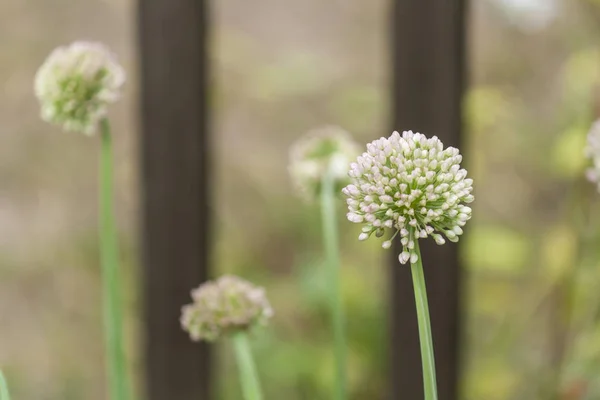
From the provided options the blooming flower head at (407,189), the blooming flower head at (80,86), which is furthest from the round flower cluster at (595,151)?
the blooming flower head at (80,86)

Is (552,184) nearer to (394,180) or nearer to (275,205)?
(275,205)

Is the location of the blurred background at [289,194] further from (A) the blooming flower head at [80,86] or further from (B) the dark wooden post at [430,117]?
(A) the blooming flower head at [80,86]

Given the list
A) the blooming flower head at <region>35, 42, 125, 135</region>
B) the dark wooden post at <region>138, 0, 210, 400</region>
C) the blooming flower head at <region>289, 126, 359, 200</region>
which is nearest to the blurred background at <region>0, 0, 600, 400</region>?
the dark wooden post at <region>138, 0, 210, 400</region>

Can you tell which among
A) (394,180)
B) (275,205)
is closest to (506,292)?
(275,205)

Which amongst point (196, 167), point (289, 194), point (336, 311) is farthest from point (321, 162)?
point (289, 194)

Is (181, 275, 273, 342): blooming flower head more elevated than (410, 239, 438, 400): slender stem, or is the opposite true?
(410, 239, 438, 400): slender stem

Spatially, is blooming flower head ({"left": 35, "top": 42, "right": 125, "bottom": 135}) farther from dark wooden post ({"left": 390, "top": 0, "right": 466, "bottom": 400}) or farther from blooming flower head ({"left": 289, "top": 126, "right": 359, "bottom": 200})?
dark wooden post ({"left": 390, "top": 0, "right": 466, "bottom": 400})
